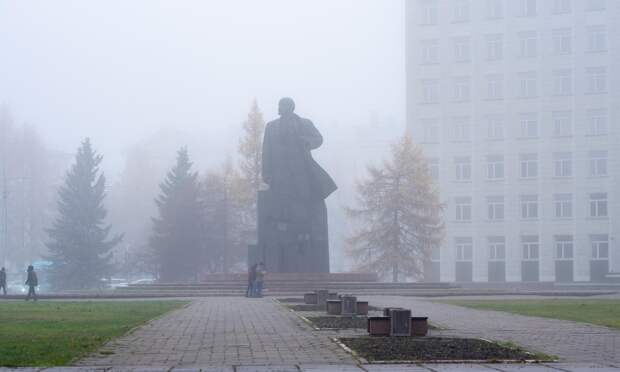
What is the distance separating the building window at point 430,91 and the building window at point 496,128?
14.4ft

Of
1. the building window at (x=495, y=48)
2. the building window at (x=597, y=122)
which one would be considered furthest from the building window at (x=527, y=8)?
the building window at (x=597, y=122)

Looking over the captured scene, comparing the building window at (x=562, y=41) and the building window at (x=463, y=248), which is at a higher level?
the building window at (x=562, y=41)

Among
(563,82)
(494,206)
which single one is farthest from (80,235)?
(563,82)

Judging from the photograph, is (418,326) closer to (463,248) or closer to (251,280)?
(251,280)

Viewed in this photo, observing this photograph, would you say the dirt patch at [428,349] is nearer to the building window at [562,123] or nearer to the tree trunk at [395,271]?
the tree trunk at [395,271]

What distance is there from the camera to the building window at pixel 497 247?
6888 centimetres

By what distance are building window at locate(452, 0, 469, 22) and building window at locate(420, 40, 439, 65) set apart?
2.26 metres

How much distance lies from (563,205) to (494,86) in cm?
993

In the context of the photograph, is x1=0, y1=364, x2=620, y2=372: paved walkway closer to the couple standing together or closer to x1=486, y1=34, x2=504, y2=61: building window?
the couple standing together

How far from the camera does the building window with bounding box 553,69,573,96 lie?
226 feet

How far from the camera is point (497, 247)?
69.0m

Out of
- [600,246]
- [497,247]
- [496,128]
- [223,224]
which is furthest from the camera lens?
[496,128]

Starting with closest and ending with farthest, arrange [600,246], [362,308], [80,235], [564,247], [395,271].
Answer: [362,308] < [395,271] < [80,235] < [600,246] < [564,247]

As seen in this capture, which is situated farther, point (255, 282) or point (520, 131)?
point (520, 131)
